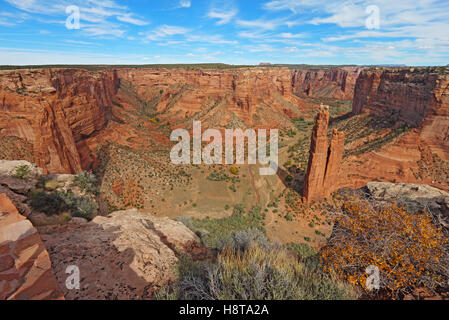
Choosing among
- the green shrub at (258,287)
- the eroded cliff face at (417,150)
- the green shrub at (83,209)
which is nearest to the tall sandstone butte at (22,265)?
the green shrub at (258,287)

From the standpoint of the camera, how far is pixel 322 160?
2816 cm

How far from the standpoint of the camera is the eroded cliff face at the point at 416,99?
31.3 m

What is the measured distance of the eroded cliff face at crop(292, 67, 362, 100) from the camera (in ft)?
416

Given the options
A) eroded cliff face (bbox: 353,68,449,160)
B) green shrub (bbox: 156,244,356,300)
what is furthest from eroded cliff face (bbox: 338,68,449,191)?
green shrub (bbox: 156,244,356,300)

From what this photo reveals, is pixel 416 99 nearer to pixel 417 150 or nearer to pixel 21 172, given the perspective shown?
pixel 417 150

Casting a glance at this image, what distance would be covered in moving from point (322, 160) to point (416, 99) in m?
26.5

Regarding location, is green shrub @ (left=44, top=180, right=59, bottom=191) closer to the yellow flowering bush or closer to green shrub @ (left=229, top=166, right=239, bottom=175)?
the yellow flowering bush

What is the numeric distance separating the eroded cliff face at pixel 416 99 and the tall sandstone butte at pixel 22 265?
152 ft

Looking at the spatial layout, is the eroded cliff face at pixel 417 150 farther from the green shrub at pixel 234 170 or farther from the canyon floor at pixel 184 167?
the green shrub at pixel 234 170

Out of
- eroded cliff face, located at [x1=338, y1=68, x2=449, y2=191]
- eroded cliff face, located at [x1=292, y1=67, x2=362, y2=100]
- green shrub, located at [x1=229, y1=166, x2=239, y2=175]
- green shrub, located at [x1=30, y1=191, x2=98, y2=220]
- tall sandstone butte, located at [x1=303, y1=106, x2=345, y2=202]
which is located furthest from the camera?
eroded cliff face, located at [x1=292, y1=67, x2=362, y2=100]

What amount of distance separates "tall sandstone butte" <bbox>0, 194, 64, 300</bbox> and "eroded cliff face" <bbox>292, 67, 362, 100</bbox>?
14311 centimetres

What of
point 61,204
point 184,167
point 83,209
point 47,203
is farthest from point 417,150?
point 47,203

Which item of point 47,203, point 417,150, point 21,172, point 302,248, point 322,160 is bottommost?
point 302,248
